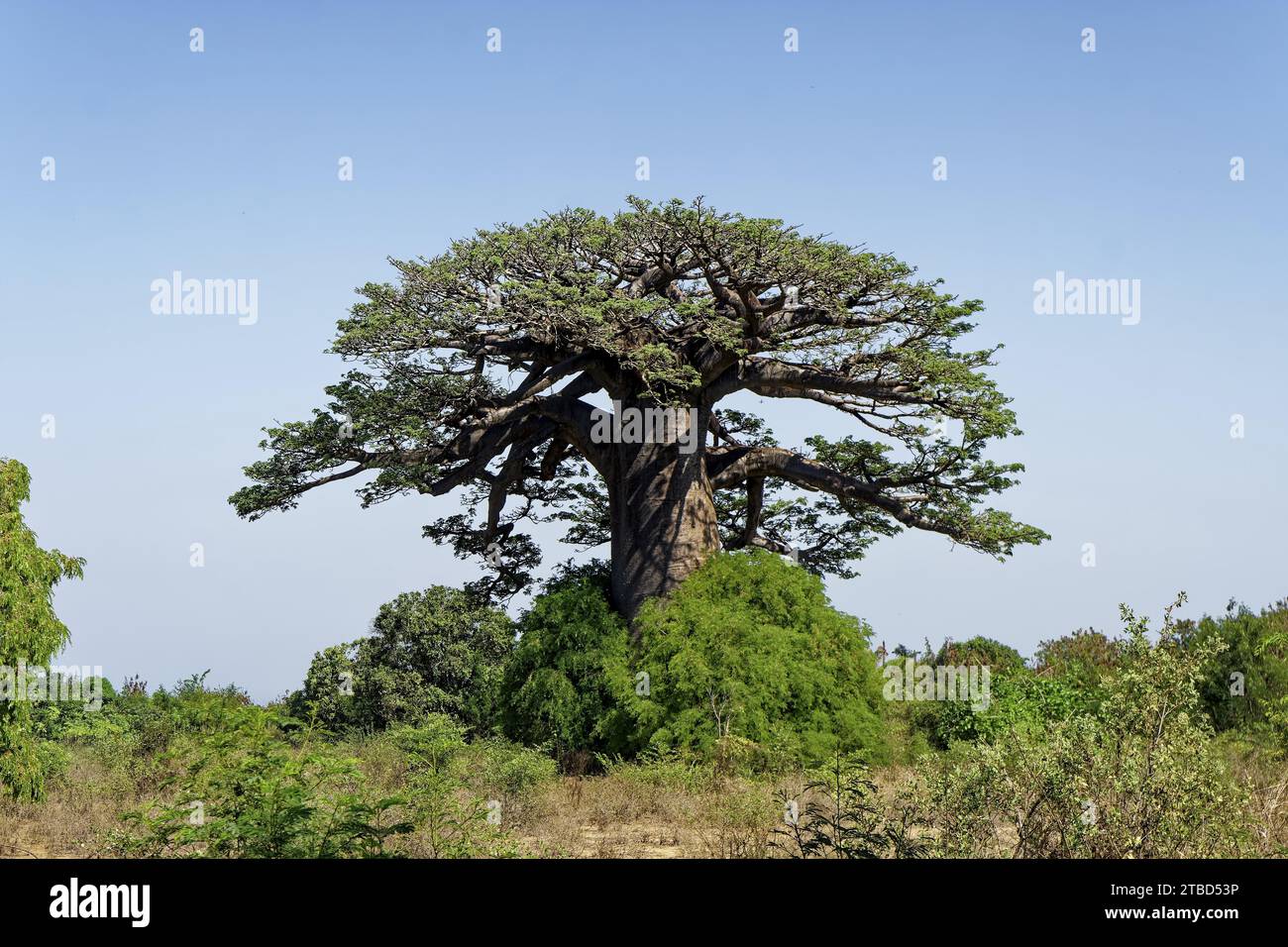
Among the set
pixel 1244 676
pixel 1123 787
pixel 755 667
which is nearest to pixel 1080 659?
pixel 1244 676

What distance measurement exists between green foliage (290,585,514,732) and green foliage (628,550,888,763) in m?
5.59

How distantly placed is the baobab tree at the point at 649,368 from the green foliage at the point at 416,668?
14.0ft

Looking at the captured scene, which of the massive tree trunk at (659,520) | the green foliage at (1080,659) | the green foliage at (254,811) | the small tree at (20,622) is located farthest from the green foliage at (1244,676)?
the small tree at (20,622)

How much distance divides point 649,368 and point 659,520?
2.38 metres

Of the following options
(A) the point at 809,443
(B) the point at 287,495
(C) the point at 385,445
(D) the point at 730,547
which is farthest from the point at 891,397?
(B) the point at 287,495

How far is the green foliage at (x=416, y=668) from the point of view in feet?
70.1

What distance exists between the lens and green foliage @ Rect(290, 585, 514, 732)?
21375 millimetres

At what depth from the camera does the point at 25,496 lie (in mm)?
12430

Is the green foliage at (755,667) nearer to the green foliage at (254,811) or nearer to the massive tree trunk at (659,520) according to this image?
the massive tree trunk at (659,520)

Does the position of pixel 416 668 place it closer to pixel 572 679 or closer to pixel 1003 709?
pixel 572 679

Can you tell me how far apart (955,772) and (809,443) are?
11.6 meters

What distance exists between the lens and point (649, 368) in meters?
16.8

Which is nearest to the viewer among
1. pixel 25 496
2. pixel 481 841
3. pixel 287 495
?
pixel 481 841
